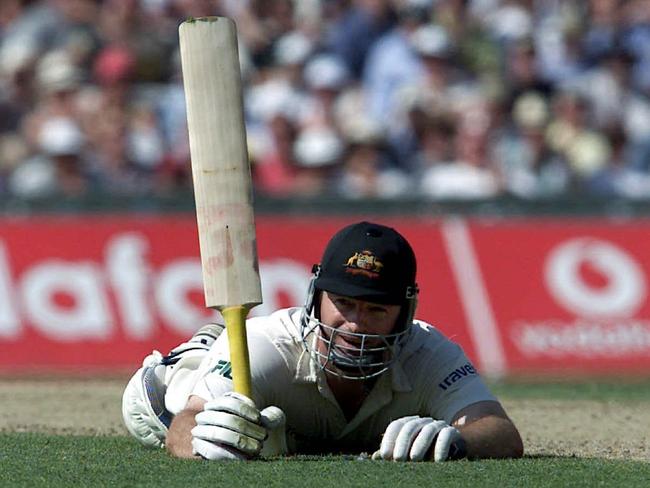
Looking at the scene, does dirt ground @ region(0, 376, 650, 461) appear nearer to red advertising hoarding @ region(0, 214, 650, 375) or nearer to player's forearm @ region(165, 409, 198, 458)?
red advertising hoarding @ region(0, 214, 650, 375)

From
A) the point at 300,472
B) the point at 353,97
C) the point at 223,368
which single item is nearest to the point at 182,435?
the point at 223,368

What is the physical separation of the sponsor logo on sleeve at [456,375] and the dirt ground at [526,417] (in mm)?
589

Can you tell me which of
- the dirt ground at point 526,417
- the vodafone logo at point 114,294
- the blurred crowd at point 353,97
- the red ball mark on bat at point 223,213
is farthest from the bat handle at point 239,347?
the blurred crowd at point 353,97

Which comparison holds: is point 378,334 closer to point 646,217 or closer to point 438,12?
point 646,217

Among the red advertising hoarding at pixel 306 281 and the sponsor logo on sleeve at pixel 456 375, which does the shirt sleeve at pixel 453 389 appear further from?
the red advertising hoarding at pixel 306 281

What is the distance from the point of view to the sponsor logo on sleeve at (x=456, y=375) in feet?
17.2

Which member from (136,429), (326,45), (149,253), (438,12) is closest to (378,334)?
(136,429)

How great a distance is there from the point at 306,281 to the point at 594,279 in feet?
7.26

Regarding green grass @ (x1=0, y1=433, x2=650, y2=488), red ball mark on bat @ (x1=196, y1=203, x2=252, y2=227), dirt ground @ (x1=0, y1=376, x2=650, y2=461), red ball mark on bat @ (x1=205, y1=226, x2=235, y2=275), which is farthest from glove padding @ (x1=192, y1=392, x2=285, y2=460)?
dirt ground @ (x1=0, y1=376, x2=650, y2=461)

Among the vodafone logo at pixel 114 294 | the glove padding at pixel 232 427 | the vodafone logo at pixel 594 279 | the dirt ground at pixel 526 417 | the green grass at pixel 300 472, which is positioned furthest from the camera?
the vodafone logo at pixel 594 279

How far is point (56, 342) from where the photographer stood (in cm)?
1023

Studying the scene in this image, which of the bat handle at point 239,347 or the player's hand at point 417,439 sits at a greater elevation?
the bat handle at point 239,347

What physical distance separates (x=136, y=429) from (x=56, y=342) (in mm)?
4696

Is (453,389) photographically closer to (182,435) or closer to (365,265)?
(365,265)
